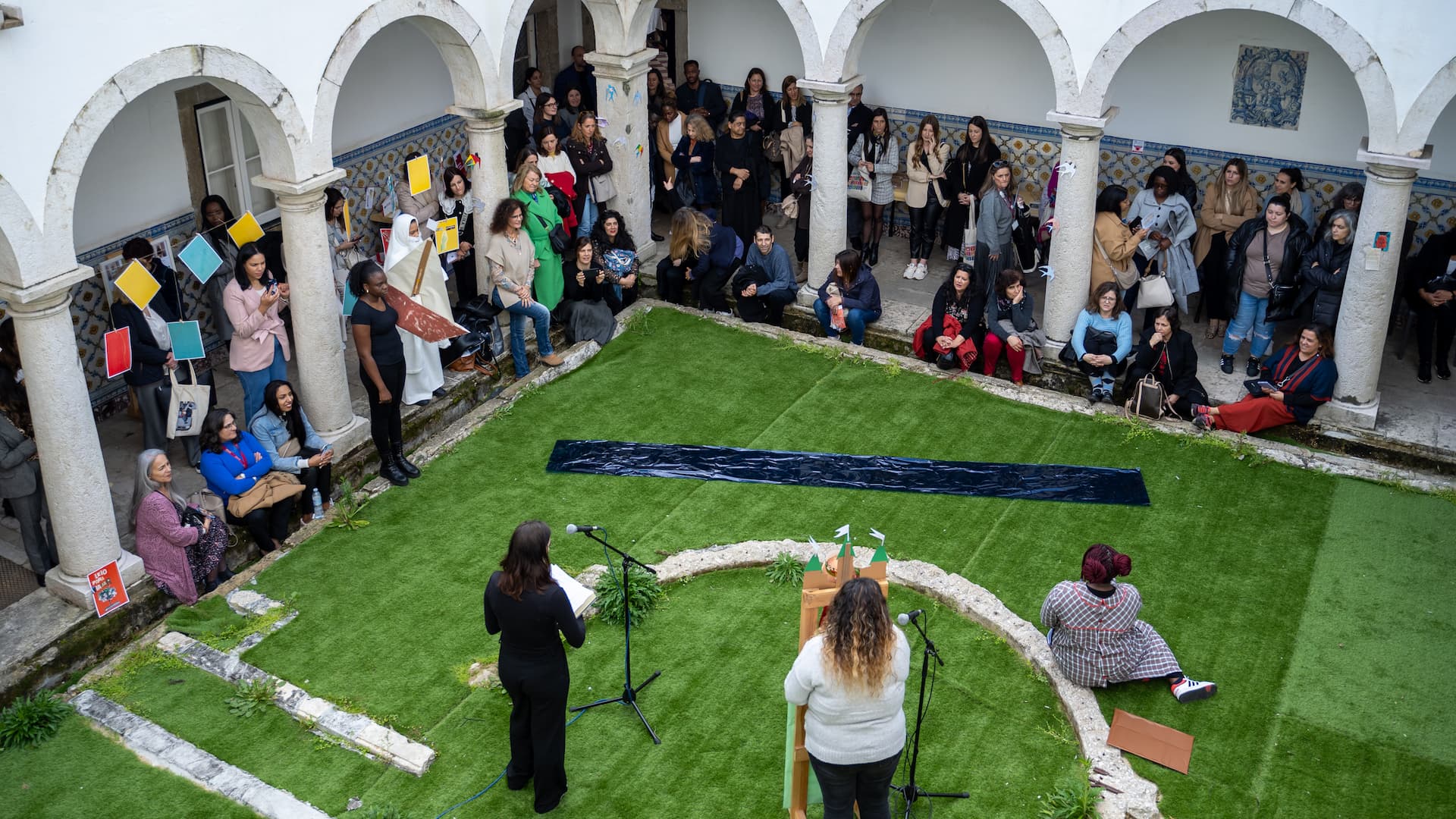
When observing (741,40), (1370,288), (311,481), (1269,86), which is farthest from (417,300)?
(1269,86)

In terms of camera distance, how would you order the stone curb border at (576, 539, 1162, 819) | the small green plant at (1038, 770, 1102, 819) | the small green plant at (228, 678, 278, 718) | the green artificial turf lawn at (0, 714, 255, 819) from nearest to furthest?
the small green plant at (1038, 770, 1102, 819), the stone curb border at (576, 539, 1162, 819), the green artificial turf lawn at (0, 714, 255, 819), the small green plant at (228, 678, 278, 718)

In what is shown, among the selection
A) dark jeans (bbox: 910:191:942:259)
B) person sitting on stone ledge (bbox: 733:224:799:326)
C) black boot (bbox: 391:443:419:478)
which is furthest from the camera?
dark jeans (bbox: 910:191:942:259)

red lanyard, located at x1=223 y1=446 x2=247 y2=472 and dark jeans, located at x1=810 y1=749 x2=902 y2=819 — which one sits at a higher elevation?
red lanyard, located at x1=223 y1=446 x2=247 y2=472

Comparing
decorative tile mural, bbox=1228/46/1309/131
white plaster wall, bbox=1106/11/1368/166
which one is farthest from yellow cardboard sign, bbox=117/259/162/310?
decorative tile mural, bbox=1228/46/1309/131

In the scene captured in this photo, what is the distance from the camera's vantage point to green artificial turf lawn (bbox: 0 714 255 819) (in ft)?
23.0

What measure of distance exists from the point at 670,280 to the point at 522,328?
1851 millimetres

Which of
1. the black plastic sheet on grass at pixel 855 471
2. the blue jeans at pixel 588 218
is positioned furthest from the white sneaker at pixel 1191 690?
the blue jeans at pixel 588 218

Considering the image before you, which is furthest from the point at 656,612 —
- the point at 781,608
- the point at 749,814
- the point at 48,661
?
the point at 48,661

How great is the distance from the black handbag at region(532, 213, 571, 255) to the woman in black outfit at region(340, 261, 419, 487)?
2174 millimetres

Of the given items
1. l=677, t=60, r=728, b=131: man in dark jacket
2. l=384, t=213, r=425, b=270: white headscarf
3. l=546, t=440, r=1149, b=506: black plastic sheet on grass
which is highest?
l=677, t=60, r=728, b=131: man in dark jacket

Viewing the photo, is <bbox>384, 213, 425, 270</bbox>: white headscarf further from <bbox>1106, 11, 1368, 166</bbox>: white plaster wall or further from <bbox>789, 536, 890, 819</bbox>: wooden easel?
<bbox>1106, 11, 1368, 166</bbox>: white plaster wall

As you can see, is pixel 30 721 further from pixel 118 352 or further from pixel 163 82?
pixel 163 82

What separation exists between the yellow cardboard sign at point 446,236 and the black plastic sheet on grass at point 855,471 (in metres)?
1.97

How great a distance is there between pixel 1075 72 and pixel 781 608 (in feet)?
16.2
